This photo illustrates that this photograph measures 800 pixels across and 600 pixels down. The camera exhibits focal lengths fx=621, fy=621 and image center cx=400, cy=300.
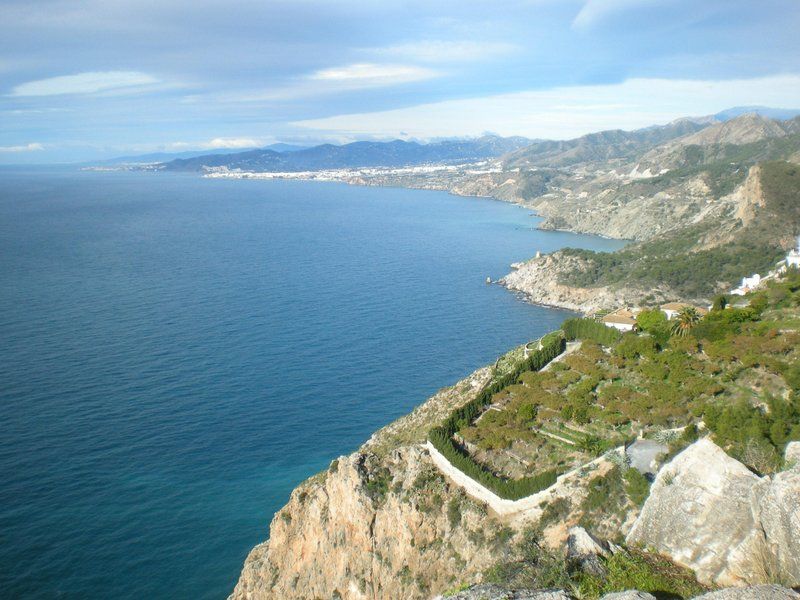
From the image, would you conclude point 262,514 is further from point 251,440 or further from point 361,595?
point 361,595

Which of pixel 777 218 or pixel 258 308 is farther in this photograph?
pixel 777 218

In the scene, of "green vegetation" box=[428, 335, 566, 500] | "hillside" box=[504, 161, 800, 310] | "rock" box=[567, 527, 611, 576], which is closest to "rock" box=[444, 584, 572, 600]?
"rock" box=[567, 527, 611, 576]

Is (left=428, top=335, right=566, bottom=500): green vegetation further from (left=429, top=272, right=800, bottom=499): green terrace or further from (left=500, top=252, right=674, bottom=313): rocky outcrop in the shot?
(left=500, top=252, right=674, bottom=313): rocky outcrop

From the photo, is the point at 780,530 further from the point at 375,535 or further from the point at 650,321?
the point at 650,321

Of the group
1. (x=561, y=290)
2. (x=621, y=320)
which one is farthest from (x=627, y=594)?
(x=561, y=290)

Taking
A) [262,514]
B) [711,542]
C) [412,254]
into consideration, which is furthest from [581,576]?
[412,254]

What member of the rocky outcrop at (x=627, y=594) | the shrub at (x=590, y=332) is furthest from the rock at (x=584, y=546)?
the shrub at (x=590, y=332)
